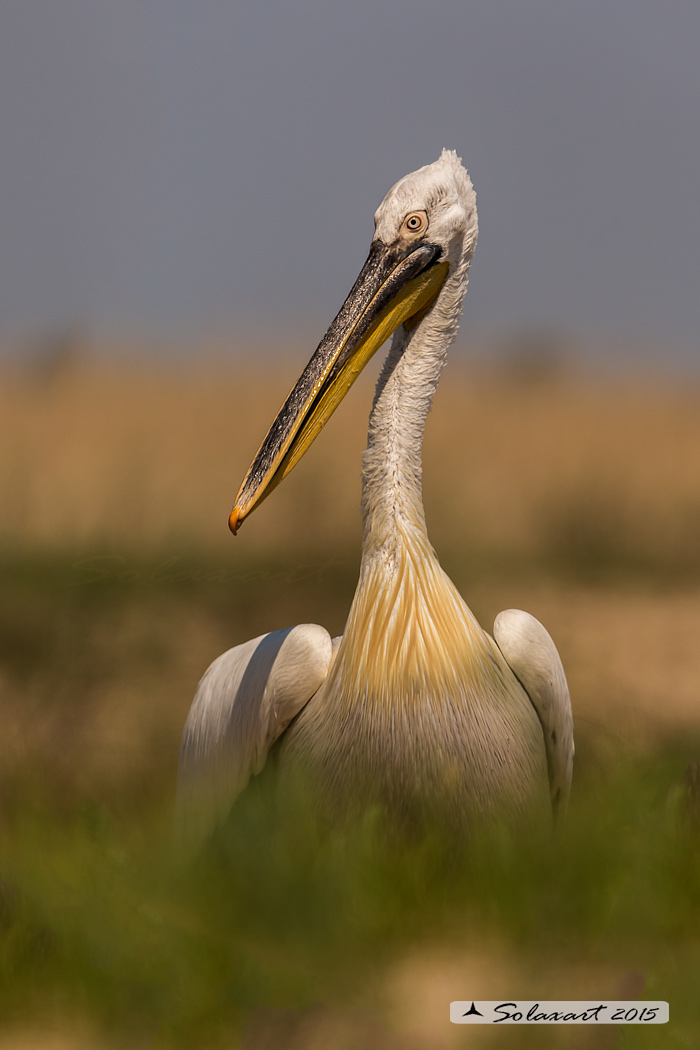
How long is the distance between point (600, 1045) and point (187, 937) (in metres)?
0.74

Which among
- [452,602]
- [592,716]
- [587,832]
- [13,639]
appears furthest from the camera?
[13,639]

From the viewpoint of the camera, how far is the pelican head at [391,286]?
2.79 meters

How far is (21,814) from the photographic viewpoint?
2.56 meters

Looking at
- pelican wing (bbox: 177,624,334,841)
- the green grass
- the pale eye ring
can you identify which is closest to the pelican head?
the pale eye ring

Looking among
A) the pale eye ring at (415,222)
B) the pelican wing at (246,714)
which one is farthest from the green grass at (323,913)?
the pale eye ring at (415,222)

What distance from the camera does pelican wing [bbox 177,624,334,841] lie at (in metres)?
2.90

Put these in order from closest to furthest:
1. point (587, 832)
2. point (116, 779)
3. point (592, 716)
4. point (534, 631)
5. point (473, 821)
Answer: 1. point (587, 832)
2. point (473, 821)
3. point (534, 631)
4. point (116, 779)
5. point (592, 716)

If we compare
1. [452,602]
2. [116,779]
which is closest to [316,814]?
[452,602]

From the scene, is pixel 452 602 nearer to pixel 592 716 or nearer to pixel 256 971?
pixel 256 971
